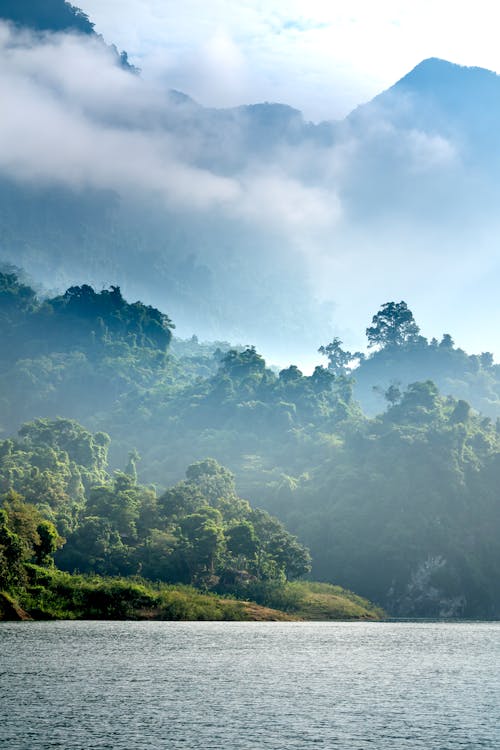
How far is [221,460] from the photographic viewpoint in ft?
607

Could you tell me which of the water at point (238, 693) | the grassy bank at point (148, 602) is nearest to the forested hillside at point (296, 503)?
the grassy bank at point (148, 602)

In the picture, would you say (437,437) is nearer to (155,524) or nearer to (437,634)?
(155,524)

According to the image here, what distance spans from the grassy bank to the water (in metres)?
12.7

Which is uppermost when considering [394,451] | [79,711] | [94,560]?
[394,451]

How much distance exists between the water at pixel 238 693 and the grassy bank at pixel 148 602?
12749mm

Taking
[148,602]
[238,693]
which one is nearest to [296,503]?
[148,602]

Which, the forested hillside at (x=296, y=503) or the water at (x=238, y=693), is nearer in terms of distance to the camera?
the water at (x=238, y=693)

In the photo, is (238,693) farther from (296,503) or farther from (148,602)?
(296,503)

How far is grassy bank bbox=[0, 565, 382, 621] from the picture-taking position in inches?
2977

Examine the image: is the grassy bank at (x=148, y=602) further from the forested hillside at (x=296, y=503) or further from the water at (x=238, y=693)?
the water at (x=238, y=693)

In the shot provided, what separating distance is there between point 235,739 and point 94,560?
75445 millimetres

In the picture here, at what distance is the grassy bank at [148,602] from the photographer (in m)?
75.6

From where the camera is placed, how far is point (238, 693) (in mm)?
37000

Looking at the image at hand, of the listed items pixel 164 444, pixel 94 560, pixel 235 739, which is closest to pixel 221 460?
pixel 164 444
